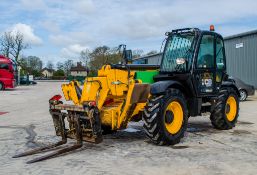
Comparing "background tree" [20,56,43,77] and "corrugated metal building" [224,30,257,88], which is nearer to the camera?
"corrugated metal building" [224,30,257,88]

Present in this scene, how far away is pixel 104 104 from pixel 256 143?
10.9 ft

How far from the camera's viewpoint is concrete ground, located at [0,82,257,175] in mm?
6180

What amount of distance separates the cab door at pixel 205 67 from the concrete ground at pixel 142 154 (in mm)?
1123

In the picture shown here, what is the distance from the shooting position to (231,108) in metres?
10.3

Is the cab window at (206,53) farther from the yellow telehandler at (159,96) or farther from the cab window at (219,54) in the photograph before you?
the cab window at (219,54)

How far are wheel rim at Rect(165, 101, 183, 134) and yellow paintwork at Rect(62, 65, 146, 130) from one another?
1.92ft

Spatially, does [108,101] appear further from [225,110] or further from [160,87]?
[225,110]

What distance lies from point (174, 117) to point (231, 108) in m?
2.66

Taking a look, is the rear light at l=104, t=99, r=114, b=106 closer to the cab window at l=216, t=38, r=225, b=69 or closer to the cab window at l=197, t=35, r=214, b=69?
the cab window at l=197, t=35, r=214, b=69

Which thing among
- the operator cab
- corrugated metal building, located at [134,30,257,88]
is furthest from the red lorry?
the operator cab

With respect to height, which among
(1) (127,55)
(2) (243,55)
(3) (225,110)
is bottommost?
(3) (225,110)

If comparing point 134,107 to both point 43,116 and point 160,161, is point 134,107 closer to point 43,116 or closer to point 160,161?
A: point 160,161

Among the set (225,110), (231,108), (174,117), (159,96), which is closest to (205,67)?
(225,110)

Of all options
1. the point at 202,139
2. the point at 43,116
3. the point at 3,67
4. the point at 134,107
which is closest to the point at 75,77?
the point at 134,107
